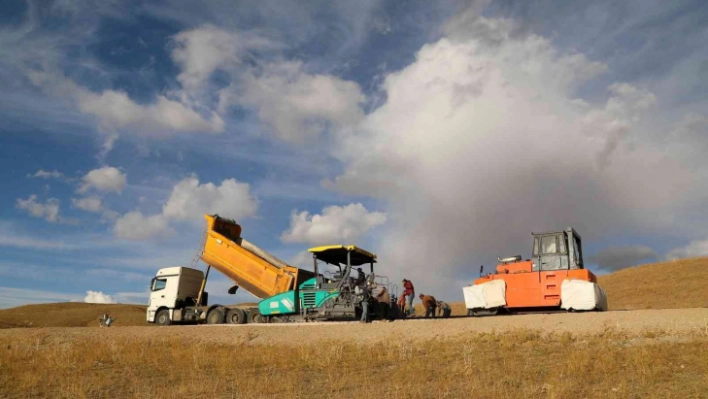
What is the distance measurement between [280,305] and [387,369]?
10507mm

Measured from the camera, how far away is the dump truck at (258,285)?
62.2 ft

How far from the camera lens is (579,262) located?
1864 centimetres

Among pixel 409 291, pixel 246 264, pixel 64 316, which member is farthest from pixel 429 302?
pixel 64 316

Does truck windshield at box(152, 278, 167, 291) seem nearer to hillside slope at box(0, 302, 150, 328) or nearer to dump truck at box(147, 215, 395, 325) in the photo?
dump truck at box(147, 215, 395, 325)

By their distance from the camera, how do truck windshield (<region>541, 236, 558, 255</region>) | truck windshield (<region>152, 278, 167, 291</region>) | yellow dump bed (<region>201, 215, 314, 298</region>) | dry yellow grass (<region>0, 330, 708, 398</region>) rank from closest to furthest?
dry yellow grass (<region>0, 330, 708, 398</region>)
truck windshield (<region>541, 236, 558, 255</region>)
yellow dump bed (<region>201, 215, 314, 298</region>)
truck windshield (<region>152, 278, 167, 291</region>)

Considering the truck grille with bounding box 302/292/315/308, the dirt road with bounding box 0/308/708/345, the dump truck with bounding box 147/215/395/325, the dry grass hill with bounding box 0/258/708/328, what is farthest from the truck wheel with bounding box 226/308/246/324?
the dry grass hill with bounding box 0/258/708/328

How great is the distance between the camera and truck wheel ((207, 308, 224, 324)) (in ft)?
73.5

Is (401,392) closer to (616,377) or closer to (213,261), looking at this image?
(616,377)

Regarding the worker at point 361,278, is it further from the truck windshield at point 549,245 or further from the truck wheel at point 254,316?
the truck windshield at point 549,245

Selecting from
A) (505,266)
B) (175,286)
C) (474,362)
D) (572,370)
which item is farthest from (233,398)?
(175,286)

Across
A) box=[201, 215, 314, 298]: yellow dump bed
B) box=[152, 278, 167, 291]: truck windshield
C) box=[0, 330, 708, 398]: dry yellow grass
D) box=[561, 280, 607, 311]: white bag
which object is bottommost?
box=[0, 330, 708, 398]: dry yellow grass

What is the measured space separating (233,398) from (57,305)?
47496mm

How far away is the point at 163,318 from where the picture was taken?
24.4m

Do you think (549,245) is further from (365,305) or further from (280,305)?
(280,305)
